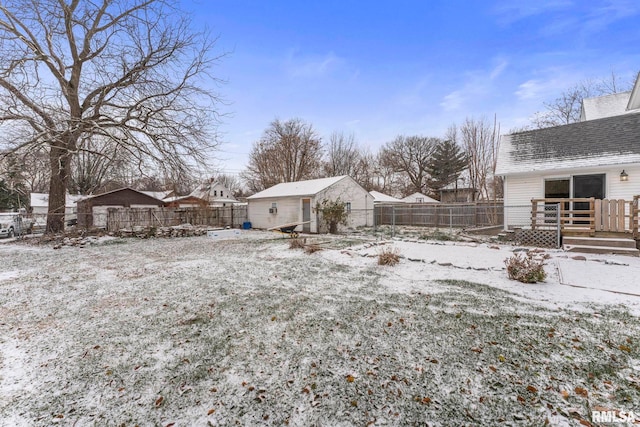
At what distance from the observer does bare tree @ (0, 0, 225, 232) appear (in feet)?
32.7

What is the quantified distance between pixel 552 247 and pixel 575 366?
24.8 feet

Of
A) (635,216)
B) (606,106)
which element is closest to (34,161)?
(635,216)

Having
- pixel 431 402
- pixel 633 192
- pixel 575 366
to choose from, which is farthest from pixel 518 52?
pixel 431 402

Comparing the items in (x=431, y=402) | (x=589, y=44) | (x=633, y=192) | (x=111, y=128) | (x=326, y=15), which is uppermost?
(x=326, y=15)

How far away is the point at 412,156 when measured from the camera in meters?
36.3

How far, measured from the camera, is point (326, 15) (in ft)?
33.6

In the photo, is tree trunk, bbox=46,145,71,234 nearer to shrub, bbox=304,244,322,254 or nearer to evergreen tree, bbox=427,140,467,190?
shrub, bbox=304,244,322,254

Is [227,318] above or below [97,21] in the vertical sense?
below

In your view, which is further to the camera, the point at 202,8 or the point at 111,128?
the point at 111,128

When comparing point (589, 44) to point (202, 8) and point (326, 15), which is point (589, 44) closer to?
point (326, 15)

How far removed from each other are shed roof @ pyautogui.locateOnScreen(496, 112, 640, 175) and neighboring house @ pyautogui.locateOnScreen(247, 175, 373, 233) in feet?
22.0

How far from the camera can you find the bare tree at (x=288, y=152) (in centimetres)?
3011

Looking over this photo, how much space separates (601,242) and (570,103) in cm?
2248

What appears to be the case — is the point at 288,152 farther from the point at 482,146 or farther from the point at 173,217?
the point at 482,146
